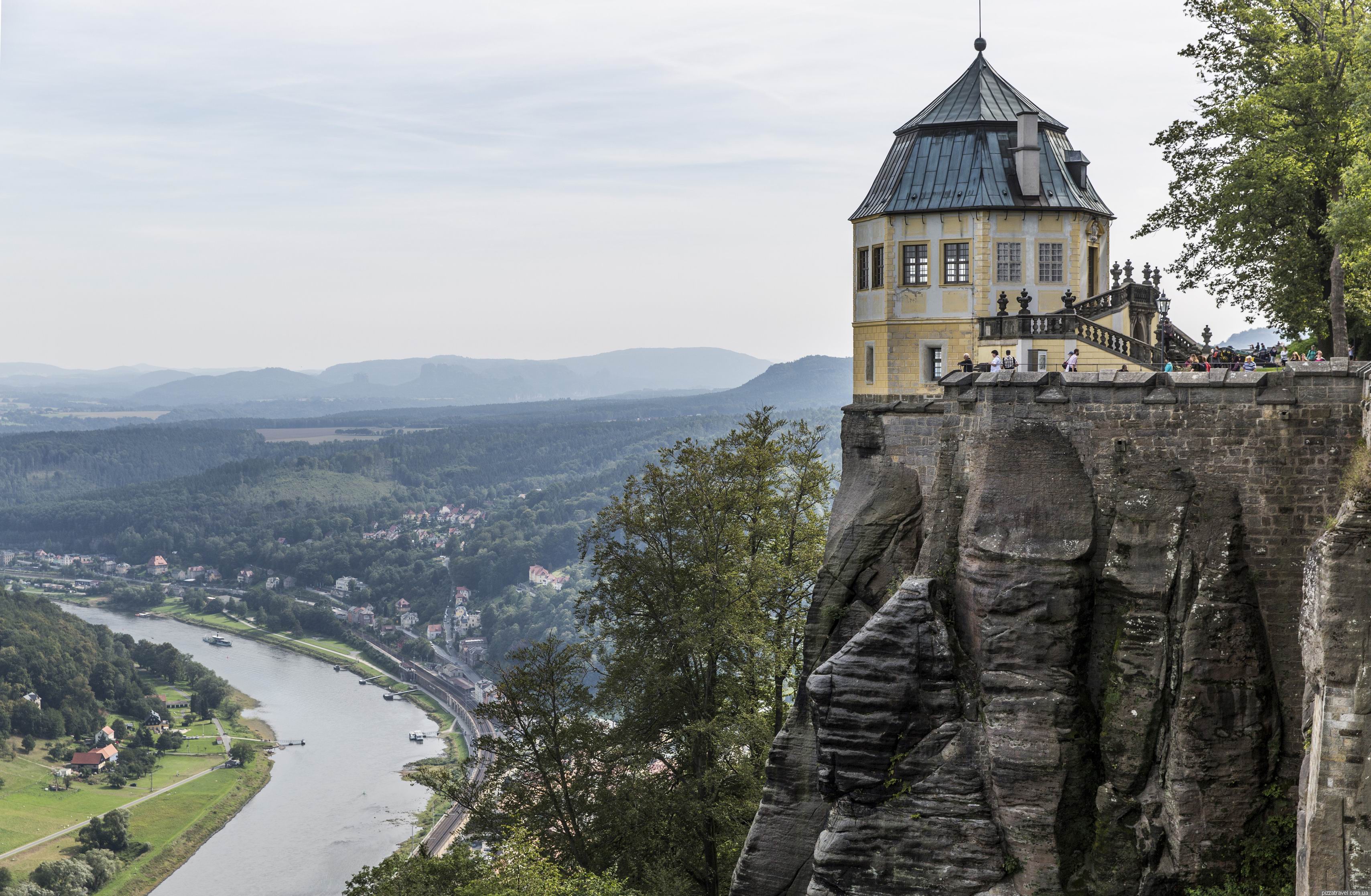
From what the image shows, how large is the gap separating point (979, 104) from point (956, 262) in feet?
18.2

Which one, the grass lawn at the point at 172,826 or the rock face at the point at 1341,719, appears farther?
the grass lawn at the point at 172,826

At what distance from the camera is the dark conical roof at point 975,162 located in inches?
1483

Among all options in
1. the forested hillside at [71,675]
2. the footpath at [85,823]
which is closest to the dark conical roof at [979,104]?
the footpath at [85,823]

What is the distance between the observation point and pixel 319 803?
401 feet

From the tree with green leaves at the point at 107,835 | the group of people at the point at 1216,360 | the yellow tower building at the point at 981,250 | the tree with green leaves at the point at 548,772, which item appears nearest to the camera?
the group of people at the point at 1216,360

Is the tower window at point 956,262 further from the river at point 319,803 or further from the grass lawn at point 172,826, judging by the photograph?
the grass lawn at point 172,826

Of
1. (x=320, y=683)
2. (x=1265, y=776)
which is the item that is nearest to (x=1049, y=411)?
(x=1265, y=776)

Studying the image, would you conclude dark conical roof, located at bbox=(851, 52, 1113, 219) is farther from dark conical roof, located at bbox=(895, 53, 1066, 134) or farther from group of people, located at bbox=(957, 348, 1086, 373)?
group of people, located at bbox=(957, 348, 1086, 373)

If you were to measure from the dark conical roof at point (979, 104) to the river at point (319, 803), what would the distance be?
6033cm

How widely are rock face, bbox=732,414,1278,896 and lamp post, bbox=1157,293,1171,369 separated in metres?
9.16

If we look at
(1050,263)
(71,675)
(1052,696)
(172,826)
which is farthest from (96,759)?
(1052,696)

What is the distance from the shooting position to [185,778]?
13688 centimetres

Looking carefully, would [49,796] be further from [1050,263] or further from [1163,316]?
[1163,316]

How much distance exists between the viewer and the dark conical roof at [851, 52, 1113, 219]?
3766 centimetres
